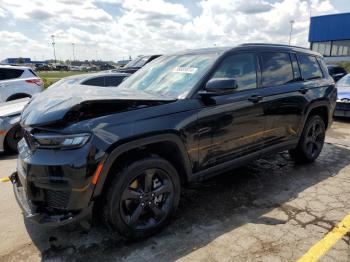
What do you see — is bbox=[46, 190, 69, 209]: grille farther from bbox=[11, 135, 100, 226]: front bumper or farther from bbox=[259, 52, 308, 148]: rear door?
bbox=[259, 52, 308, 148]: rear door

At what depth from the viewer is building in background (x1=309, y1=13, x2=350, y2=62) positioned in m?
40.5

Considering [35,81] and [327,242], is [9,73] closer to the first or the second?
[35,81]

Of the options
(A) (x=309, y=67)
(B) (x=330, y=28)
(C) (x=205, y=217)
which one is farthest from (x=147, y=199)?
(B) (x=330, y=28)

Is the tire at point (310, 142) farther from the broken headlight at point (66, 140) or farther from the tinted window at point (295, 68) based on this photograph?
the broken headlight at point (66, 140)

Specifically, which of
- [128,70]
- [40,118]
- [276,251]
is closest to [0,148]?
[40,118]

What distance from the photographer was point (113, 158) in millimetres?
2873

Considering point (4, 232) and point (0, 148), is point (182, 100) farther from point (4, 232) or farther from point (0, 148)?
point (0, 148)

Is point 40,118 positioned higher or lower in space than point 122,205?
higher

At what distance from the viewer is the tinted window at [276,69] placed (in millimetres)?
4379

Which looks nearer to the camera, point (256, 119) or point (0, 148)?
point (256, 119)

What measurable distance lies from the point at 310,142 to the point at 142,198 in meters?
3.43

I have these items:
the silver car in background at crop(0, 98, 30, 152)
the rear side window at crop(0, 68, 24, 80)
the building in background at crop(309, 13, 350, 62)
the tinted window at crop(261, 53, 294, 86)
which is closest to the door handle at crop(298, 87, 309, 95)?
the tinted window at crop(261, 53, 294, 86)

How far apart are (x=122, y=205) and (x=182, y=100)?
1.19 meters

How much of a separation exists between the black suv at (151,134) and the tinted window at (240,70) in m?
0.01
